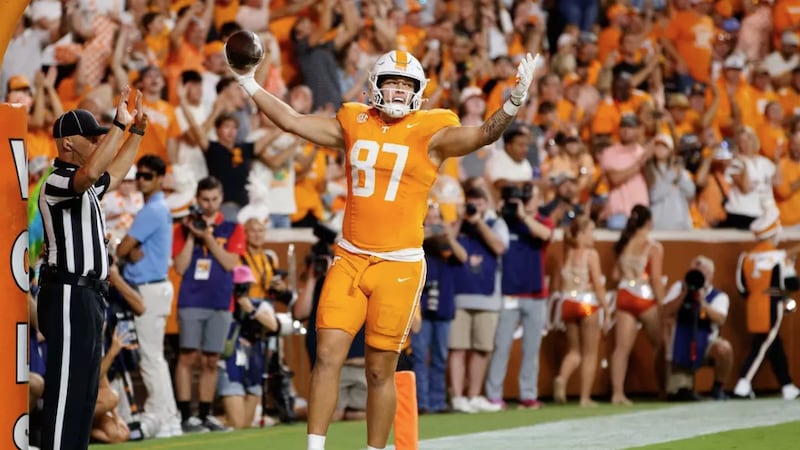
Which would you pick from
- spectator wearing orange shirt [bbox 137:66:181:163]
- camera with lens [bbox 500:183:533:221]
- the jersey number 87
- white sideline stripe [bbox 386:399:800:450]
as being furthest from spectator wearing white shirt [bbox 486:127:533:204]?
the jersey number 87

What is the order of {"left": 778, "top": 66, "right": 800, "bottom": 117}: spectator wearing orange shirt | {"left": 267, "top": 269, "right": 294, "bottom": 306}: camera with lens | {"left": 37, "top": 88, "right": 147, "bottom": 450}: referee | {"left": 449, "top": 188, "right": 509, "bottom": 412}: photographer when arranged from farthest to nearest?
{"left": 778, "top": 66, "right": 800, "bottom": 117}: spectator wearing orange shirt
{"left": 449, "top": 188, "right": 509, "bottom": 412}: photographer
{"left": 267, "top": 269, "right": 294, "bottom": 306}: camera with lens
{"left": 37, "top": 88, "right": 147, "bottom": 450}: referee

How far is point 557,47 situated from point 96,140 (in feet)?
44.3

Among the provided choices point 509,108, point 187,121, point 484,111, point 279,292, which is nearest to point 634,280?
point 484,111

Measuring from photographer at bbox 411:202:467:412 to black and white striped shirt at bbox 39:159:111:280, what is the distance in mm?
7003

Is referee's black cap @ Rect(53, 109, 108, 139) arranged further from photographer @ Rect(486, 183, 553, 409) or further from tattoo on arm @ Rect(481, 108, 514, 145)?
photographer @ Rect(486, 183, 553, 409)

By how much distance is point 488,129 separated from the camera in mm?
8914

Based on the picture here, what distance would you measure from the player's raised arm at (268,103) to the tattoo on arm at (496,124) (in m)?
0.95

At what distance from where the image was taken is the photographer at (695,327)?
17.6 meters

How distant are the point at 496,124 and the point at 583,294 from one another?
27.3ft

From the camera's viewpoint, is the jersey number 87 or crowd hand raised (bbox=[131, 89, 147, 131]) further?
the jersey number 87

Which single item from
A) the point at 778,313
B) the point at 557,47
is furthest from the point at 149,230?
the point at 557,47

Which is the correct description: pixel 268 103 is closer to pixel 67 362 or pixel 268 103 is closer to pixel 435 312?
pixel 67 362

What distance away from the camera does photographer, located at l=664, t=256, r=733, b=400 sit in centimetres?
1758

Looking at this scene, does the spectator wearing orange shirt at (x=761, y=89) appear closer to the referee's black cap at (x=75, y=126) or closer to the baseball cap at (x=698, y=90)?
the baseball cap at (x=698, y=90)
